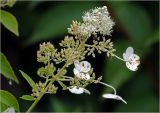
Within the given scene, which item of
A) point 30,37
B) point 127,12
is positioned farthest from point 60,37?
point 127,12

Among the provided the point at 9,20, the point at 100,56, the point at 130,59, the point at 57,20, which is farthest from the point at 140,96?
the point at 130,59

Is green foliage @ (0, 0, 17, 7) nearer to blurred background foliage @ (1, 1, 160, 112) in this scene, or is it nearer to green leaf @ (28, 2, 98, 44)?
blurred background foliage @ (1, 1, 160, 112)

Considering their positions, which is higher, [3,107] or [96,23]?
[96,23]

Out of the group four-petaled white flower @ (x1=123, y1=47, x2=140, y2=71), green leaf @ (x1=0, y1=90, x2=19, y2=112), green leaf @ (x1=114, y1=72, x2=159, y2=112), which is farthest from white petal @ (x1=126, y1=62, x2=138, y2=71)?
green leaf @ (x1=114, y1=72, x2=159, y2=112)

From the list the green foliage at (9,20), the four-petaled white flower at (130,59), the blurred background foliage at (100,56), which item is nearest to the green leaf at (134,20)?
the blurred background foliage at (100,56)

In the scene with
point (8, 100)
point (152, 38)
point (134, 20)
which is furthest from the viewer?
point (134, 20)

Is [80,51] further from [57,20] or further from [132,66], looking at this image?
[57,20]

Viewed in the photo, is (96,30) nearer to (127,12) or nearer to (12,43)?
(127,12)
